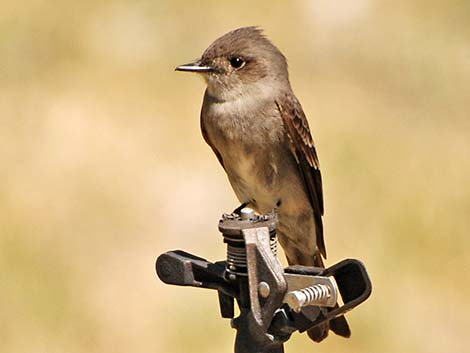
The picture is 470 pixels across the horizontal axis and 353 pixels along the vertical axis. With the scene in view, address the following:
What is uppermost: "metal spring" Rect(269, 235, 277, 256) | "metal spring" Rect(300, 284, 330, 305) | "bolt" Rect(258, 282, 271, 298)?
"metal spring" Rect(269, 235, 277, 256)

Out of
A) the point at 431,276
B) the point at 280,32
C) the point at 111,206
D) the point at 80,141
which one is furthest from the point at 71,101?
the point at 431,276

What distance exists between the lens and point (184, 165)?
9.25 meters

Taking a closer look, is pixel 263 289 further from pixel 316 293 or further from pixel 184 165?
pixel 184 165

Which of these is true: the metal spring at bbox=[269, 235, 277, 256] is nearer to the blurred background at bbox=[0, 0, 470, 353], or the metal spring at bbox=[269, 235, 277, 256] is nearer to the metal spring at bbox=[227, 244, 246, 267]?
the metal spring at bbox=[227, 244, 246, 267]

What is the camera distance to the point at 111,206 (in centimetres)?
873

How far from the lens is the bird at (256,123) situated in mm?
5387

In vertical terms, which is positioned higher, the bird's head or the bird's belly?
the bird's head

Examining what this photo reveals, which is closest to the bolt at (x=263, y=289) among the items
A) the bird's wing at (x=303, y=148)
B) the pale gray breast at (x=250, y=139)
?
the pale gray breast at (x=250, y=139)

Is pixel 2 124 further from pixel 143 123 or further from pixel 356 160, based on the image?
pixel 356 160

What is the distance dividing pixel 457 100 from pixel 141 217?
3501 millimetres

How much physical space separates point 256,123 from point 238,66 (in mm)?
305

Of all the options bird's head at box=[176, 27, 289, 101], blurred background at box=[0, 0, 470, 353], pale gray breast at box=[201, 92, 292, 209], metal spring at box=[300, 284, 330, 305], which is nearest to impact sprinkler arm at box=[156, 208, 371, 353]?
metal spring at box=[300, 284, 330, 305]

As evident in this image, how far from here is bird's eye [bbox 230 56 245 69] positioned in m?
5.44

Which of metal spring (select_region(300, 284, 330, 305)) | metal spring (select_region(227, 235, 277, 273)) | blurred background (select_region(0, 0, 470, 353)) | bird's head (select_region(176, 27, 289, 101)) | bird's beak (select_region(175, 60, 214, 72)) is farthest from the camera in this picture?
blurred background (select_region(0, 0, 470, 353))
